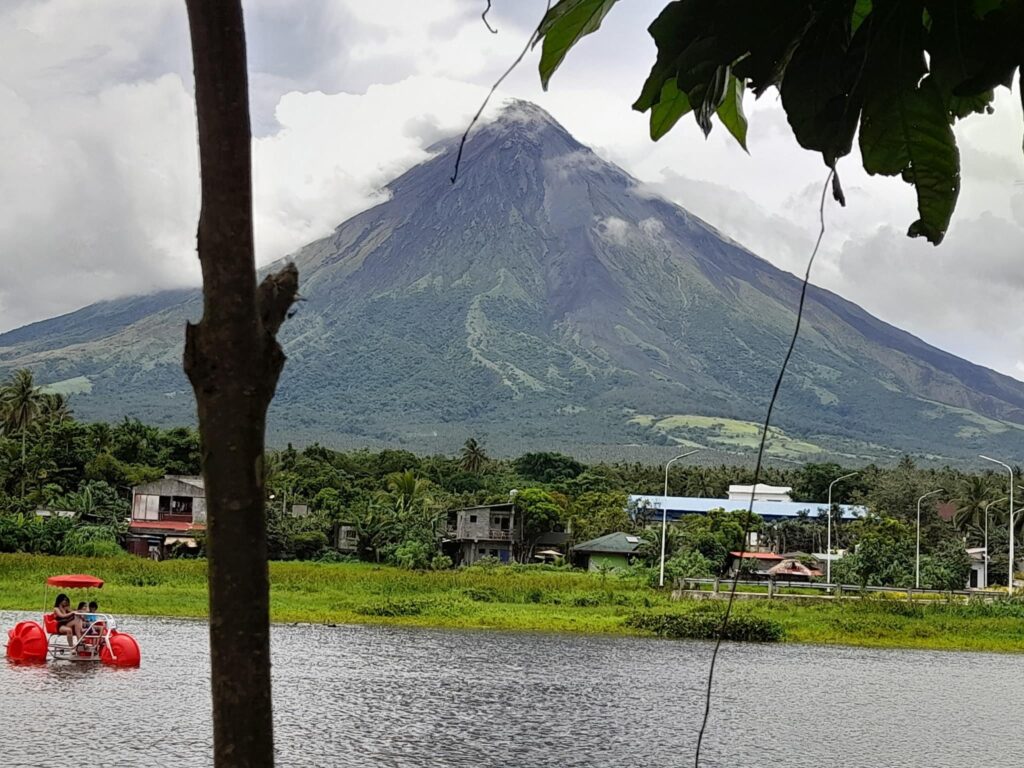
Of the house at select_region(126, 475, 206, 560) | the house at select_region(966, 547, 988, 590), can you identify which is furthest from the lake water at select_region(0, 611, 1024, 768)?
the house at select_region(966, 547, 988, 590)

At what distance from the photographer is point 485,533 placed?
53.6 m

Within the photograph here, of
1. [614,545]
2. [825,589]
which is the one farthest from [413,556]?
[825,589]

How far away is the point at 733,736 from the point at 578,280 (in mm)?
171116

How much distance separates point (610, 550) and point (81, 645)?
102 ft

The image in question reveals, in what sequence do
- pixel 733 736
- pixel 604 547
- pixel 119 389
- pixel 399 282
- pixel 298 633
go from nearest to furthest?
pixel 733 736, pixel 298 633, pixel 604 547, pixel 119 389, pixel 399 282

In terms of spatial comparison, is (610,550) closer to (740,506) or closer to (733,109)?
(740,506)

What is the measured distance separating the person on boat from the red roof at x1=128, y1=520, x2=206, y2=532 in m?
28.1

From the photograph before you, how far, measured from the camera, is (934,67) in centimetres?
93

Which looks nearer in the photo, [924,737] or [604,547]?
[924,737]

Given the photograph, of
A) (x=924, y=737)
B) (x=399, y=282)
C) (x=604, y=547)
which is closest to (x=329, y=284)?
(x=399, y=282)

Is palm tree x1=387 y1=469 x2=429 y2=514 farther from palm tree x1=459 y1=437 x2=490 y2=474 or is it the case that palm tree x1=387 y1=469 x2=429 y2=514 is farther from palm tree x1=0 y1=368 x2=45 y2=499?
palm tree x1=0 y1=368 x2=45 y2=499

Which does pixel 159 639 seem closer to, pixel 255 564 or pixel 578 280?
pixel 255 564

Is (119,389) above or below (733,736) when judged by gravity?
above

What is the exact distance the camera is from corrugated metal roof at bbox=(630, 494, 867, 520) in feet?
208
